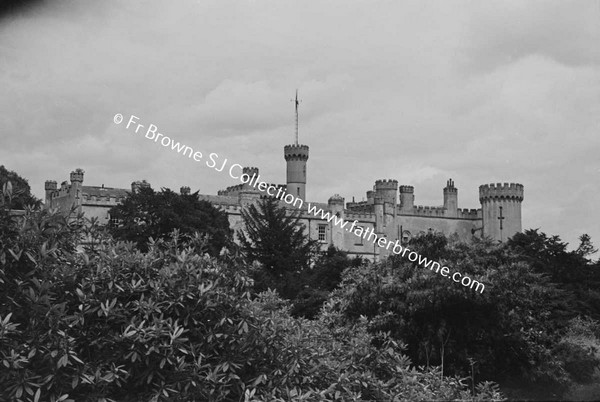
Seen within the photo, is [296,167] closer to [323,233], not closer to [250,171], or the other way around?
Result: [250,171]

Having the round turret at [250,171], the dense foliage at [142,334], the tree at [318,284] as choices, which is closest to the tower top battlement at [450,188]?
the round turret at [250,171]

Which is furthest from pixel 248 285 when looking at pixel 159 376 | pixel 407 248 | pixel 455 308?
pixel 407 248

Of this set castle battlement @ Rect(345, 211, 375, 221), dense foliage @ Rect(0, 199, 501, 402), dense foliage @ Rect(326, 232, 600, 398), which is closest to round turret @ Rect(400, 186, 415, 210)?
castle battlement @ Rect(345, 211, 375, 221)

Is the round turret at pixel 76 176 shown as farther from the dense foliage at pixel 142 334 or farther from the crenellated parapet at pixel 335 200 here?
the dense foliage at pixel 142 334

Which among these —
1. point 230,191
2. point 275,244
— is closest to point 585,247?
point 275,244

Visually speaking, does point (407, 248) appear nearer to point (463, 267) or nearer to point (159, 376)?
point (463, 267)

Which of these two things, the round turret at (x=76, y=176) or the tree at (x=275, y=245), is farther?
the round turret at (x=76, y=176)

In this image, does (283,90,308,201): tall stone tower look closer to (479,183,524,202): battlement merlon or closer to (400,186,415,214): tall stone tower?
(400,186,415,214): tall stone tower
